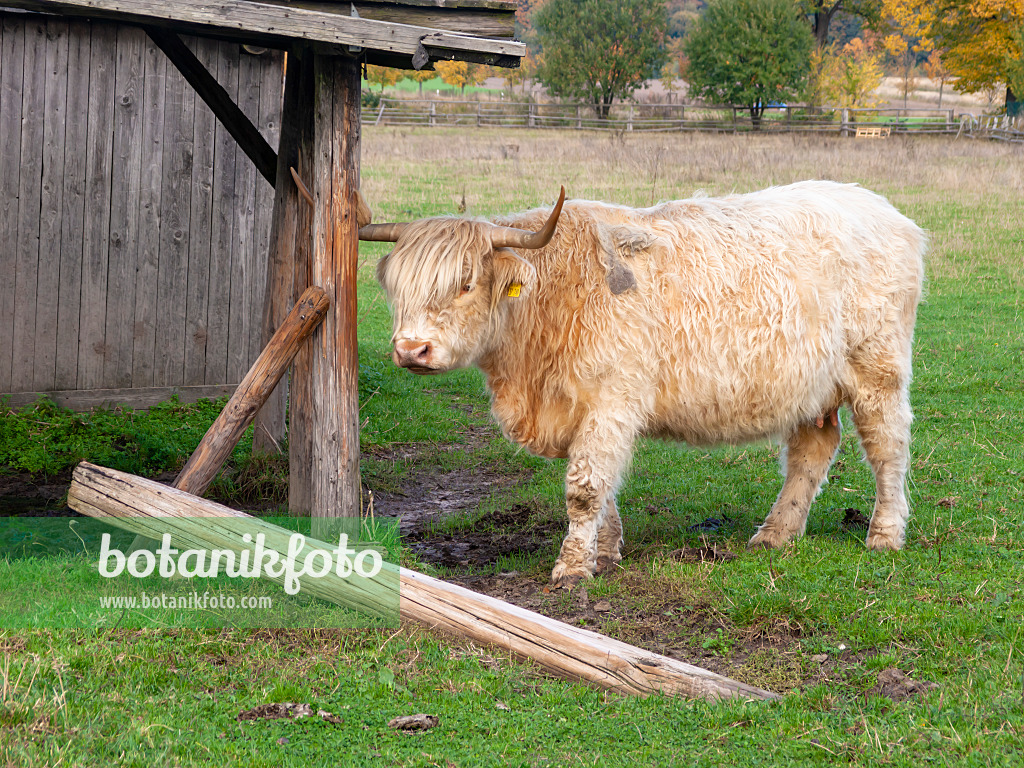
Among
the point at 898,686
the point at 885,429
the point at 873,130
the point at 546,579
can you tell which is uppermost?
the point at 873,130

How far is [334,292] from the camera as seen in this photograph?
18.5ft

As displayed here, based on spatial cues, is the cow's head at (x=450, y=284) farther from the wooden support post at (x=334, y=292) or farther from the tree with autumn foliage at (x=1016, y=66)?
the tree with autumn foliage at (x=1016, y=66)

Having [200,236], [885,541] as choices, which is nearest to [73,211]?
[200,236]

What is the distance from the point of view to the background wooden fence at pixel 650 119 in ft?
127

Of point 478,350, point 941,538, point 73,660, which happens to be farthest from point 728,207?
point 73,660

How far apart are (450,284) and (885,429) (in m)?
2.82

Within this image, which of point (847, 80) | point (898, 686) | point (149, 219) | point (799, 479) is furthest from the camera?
point (847, 80)

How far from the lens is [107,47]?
8516mm

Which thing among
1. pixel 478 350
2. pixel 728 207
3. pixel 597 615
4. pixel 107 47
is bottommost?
pixel 597 615

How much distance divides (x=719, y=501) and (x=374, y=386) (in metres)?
Answer: 3.83

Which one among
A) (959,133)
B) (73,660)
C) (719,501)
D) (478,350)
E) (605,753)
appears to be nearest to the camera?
(605,753)

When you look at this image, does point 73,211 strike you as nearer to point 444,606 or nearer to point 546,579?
point 546,579

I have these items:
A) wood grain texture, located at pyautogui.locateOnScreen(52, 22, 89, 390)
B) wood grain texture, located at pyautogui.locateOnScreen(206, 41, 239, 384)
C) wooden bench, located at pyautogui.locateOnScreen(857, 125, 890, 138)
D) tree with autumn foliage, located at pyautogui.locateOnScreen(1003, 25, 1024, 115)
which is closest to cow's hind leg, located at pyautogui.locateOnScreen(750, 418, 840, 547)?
wood grain texture, located at pyautogui.locateOnScreen(206, 41, 239, 384)

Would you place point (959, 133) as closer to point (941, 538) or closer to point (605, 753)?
Result: point (941, 538)
